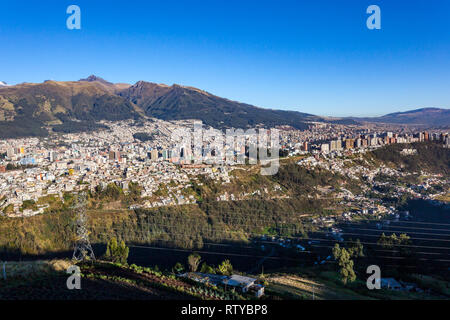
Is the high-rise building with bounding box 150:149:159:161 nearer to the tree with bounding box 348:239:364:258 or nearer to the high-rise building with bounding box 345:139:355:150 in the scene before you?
the high-rise building with bounding box 345:139:355:150

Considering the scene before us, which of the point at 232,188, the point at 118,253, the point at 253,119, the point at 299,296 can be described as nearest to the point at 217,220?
the point at 232,188

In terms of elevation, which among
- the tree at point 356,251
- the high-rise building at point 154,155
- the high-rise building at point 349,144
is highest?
the high-rise building at point 349,144

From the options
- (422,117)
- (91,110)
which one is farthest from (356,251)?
(422,117)

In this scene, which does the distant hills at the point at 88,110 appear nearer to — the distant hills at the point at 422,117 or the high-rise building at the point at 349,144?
the high-rise building at the point at 349,144

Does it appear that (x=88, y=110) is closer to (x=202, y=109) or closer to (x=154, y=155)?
(x=202, y=109)

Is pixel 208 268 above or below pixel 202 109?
below

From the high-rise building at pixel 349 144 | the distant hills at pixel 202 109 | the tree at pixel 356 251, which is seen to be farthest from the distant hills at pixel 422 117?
the tree at pixel 356 251

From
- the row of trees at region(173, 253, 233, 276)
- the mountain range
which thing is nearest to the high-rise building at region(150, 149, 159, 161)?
the row of trees at region(173, 253, 233, 276)

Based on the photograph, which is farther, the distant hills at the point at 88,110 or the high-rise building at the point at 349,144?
the distant hills at the point at 88,110

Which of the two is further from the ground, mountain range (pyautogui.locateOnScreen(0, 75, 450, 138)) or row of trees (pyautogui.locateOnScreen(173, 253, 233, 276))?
mountain range (pyautogui.locateOnScreen(0, 75, 450, 138))
